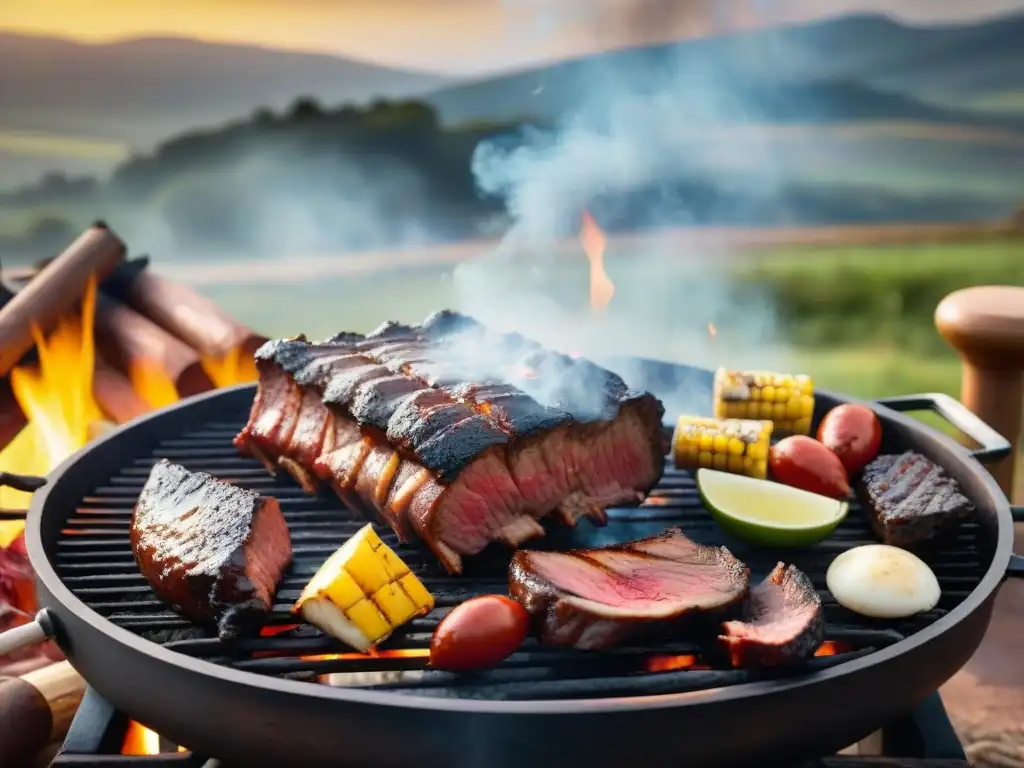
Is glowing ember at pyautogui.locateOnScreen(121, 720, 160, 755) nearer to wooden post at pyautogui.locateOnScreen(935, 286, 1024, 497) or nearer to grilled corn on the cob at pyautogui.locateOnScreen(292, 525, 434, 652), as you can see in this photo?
grilled corn on the cob at pyautogui.locateOnScreen(292, 525, 434, 652)

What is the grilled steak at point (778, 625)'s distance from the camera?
250 cm

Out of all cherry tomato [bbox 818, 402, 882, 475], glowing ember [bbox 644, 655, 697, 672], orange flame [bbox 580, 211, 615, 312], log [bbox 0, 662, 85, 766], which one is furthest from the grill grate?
orange flame [bbox 580, 211, 615, 312]

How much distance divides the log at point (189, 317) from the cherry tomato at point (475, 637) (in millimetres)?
3537

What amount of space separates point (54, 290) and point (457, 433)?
383 cm

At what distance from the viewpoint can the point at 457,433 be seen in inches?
128

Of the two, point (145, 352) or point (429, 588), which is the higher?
point (145, 352)

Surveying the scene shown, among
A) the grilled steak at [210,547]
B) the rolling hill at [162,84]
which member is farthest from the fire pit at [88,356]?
the rolling hill at [162,84]

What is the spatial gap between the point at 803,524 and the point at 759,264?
7.67 metres

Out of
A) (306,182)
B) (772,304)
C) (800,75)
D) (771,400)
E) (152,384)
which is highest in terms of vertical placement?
(800,75)

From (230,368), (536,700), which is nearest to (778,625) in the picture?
(536,700)

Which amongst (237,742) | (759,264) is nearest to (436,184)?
(759,264)

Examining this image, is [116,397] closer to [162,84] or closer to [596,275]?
[596,275]

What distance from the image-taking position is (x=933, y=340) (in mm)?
9859

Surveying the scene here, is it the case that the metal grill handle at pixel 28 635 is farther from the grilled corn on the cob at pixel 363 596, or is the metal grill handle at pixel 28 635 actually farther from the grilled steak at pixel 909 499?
the grilled steak at pixel 909 499
